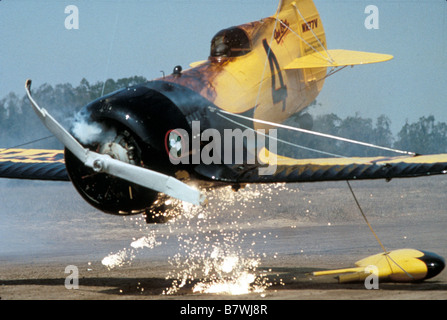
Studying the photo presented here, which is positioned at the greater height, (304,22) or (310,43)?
(304,22)

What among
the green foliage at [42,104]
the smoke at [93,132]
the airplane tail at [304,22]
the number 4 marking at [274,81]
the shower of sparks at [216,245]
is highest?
the green foliage at [42,104]

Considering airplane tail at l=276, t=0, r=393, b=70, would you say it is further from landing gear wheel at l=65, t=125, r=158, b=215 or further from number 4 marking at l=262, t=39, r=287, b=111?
landing gear wheel at l=65, t=125, r=158, b=215

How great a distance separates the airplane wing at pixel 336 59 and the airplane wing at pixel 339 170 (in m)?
4.92

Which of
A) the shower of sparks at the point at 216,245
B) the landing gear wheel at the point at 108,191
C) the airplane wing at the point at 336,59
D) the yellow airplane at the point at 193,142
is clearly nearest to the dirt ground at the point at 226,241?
the shower of sparks at the point at 216,245

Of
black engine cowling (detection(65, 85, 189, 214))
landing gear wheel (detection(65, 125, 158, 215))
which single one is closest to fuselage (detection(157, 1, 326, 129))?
black engine cowling (detection(65, 85, 189, 214))

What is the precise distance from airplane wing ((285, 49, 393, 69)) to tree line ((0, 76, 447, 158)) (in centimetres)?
659

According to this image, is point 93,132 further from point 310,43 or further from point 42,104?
point 42,104

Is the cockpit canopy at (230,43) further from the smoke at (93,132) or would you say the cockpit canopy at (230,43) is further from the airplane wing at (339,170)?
the smoke at (93,132)

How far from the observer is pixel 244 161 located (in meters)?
16.6

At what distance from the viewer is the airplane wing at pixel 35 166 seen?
1745 centimetres

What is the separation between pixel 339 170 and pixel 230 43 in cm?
436

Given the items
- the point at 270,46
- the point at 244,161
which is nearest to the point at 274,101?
the point at 270,46

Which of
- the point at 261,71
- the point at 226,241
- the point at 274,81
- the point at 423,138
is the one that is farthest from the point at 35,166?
the point at 423,138

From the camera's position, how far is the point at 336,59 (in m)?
21.8
